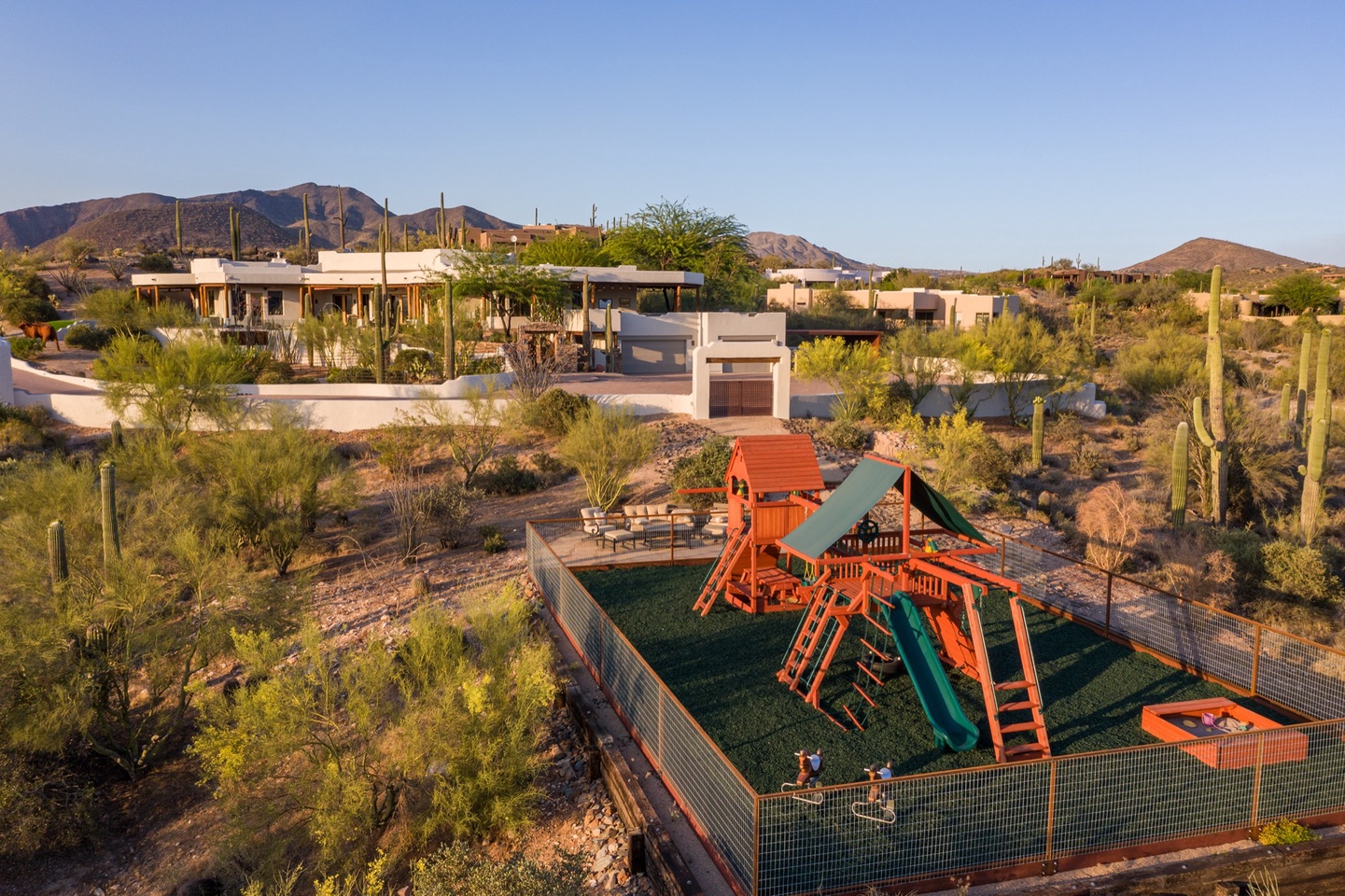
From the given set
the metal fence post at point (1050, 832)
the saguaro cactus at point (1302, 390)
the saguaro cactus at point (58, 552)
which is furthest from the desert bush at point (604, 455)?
the saguaro cactus at point (1302, 390)

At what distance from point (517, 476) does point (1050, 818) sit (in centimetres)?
1914

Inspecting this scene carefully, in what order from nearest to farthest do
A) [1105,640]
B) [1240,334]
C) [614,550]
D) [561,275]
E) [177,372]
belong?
[1105,640] < [614,550] < [177,372] < [561,275] < [1240,334]

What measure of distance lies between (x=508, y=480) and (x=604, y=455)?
3154 millimetres

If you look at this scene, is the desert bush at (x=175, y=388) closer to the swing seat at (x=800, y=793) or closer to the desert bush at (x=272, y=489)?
the desert bush at (x=272, y=489)

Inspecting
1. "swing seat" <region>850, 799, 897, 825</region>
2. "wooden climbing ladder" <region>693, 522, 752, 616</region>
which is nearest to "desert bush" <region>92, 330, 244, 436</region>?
"wooden climbing ladder" <region>693, 522, 752, 616</region>

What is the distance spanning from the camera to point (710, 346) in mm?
32438

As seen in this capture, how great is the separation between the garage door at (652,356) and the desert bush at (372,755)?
119 ft

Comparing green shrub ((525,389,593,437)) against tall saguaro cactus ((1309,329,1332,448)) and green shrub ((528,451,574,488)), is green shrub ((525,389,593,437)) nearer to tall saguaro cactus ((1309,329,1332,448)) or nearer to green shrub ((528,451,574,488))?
green shrub ((528,451,574,488))

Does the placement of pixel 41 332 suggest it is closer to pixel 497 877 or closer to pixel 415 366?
pixel 415 366

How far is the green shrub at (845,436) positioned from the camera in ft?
97.1

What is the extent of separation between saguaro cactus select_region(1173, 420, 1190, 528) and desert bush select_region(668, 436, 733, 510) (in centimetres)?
986

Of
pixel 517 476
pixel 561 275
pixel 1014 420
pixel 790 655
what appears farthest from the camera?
pixel 561 275

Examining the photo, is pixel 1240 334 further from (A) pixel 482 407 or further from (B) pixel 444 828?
(B) pixel 444 828

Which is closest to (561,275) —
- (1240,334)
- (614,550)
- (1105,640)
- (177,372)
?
(177,372)
